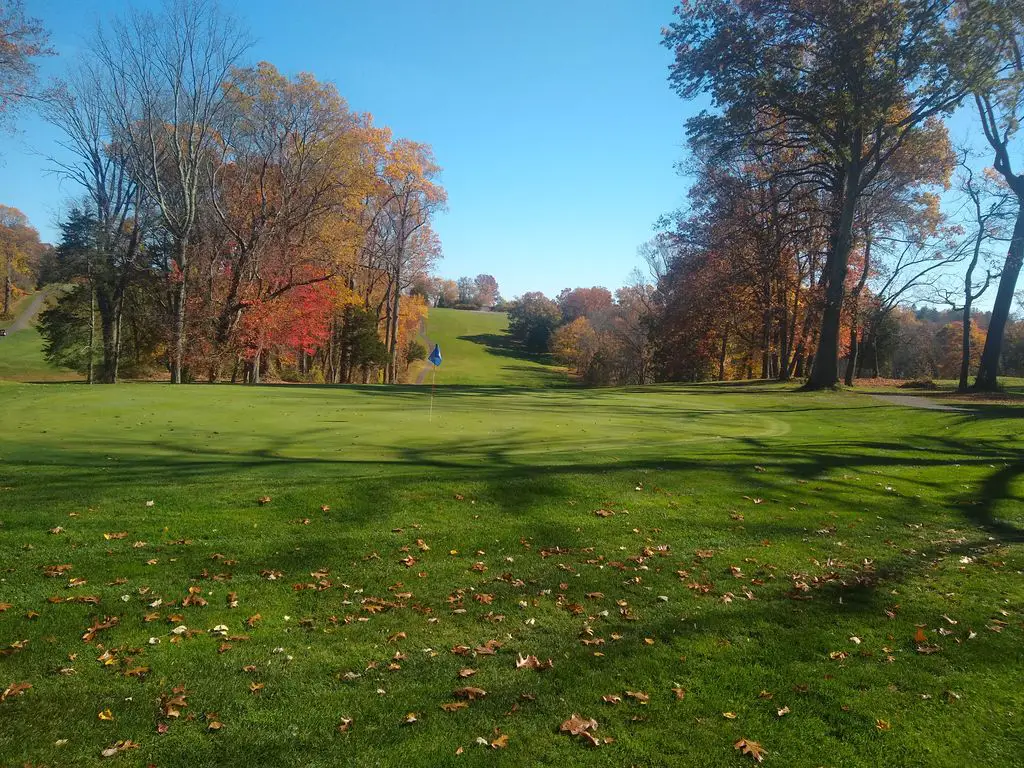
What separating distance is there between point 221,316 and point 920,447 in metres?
32.8

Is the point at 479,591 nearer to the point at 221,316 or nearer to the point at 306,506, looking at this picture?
the point at 306,506

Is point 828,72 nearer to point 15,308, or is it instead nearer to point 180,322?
point 180,322

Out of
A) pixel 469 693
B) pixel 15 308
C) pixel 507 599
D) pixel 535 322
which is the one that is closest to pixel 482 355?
pixel 535 322

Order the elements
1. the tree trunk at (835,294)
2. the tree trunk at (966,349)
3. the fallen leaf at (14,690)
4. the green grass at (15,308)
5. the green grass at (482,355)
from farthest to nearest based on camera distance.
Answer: the green grass at (482,355) < the green grass at (15,308) < the tree trunk at (966,349) < the tree trunk at (835,294) < the fallen leaf at (14,690)

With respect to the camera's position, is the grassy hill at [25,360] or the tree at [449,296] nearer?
the grassy hill at [25,360]

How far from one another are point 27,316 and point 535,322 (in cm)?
6861

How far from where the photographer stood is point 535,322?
102750mm

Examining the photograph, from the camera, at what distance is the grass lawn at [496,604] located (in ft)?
11.7

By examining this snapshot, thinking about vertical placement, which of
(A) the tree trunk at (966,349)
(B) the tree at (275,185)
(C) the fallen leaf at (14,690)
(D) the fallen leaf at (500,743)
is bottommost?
(D) the fallen leaf at (500,743)

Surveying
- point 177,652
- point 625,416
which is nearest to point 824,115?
point 625,416

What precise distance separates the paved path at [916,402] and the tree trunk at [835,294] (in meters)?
2.41

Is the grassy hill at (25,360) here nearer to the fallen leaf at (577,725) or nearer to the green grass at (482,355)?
the green grass at (482,355)

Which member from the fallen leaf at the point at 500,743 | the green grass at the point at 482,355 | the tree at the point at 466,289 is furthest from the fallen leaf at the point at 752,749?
the tree at the point at 466,289

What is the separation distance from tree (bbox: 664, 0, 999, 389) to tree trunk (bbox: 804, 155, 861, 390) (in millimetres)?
42
